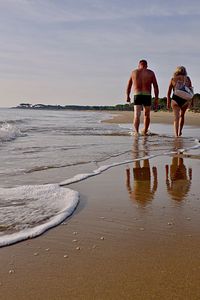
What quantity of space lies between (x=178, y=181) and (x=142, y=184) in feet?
1.32

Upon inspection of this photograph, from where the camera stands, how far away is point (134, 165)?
490 centimetres

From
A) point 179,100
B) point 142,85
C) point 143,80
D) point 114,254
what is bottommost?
point 114,254

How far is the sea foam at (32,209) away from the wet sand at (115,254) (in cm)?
8

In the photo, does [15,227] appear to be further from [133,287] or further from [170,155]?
[170,155]

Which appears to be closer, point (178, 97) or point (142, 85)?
point (178, 97)

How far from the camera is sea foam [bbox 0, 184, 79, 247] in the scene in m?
2.35

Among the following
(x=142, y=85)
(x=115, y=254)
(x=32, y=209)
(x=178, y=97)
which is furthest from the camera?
(x=142, y=85)

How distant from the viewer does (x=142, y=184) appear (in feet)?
12.2

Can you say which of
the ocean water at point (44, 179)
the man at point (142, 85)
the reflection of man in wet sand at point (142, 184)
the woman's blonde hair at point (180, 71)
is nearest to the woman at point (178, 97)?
the woman's blonde hair at point (180, 71)

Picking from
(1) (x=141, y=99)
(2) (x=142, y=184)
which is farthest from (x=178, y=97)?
(2) (x=142, y=184)

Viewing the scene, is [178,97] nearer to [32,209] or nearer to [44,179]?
[44,179]

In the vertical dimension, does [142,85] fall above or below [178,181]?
above

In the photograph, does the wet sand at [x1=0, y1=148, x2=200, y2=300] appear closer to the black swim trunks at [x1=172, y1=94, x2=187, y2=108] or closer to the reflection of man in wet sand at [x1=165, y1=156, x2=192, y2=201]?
the reflection of man in wet sand at [x1=165, y1=156, x2=192, y2=201]

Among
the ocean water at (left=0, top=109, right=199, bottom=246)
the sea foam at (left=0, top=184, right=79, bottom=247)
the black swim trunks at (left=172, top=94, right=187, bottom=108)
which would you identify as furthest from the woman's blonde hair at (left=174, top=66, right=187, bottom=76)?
the sea foam at (left=0, top=184, right=79, bottom=247)
